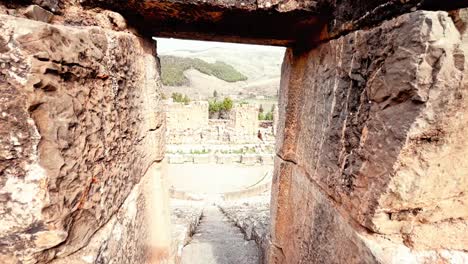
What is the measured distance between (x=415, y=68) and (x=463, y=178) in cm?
57

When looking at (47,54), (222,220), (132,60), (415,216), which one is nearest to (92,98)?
(47,54)

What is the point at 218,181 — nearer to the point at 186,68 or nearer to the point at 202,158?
the point at 202,158

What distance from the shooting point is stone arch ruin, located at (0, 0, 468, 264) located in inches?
33.3

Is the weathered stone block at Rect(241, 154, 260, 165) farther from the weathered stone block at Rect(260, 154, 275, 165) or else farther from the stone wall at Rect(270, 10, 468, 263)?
the stone wall at Rect(270, 10, 468, 263)

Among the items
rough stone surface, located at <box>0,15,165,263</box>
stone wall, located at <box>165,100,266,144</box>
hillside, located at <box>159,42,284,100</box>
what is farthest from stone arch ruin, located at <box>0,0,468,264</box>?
hillside, located at <box>159,42,284,100</box>

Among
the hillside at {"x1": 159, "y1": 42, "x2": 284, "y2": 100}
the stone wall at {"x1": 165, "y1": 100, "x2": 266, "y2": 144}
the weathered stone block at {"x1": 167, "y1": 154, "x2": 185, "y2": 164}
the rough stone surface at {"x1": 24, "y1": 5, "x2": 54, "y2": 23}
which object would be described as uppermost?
the hillside at {"x1": 159, "y1": 42, "x2": 284, "y2": 100}

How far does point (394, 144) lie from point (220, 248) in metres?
3.70

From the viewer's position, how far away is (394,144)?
39.9 inches

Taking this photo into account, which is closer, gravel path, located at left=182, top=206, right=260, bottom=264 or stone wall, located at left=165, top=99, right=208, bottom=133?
gravel path, located at left=182, top=206, right=260, bottom=264

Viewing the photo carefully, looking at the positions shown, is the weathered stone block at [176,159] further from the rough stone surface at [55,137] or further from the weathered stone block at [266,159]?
the rough stone surface at [55,137]

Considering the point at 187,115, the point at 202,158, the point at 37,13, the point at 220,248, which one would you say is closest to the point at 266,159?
the point at 202,158

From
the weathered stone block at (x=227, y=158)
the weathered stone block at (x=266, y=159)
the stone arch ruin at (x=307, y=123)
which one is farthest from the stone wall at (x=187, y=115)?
the stone arch ruin at (x=307, y=123)

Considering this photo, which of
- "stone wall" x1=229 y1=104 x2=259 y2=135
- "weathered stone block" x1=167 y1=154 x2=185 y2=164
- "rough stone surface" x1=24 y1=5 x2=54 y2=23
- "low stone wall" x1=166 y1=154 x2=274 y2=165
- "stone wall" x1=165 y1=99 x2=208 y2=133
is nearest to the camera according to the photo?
"rough stone surface" x1=24 y1=5 x2=54 y2=23

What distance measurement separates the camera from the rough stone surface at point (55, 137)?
0.79 metres
